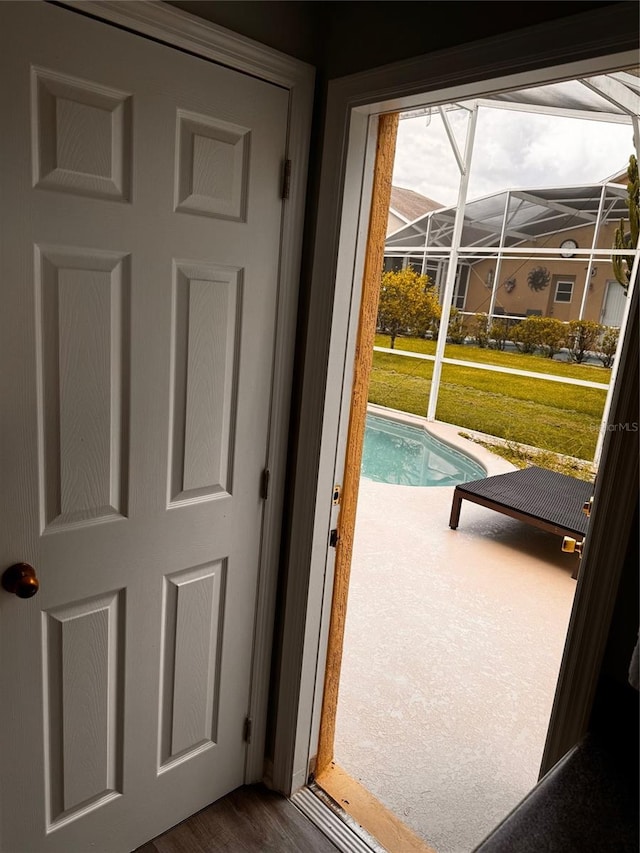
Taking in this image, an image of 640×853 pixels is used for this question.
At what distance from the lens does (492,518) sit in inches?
217

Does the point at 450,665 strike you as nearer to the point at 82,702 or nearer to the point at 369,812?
the point at 369,812

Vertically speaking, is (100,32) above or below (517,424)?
above

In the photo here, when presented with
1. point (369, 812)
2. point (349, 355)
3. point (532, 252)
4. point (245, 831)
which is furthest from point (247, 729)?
point (532, 252)

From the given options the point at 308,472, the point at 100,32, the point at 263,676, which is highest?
the point at 100,32

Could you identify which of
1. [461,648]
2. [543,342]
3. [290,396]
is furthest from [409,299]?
[290,396]

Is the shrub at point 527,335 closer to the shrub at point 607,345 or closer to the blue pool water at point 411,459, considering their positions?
the shrub at point 607,345

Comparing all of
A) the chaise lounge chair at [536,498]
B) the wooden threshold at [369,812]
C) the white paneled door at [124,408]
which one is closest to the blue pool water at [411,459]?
the chaise lounge chair at [536,498]

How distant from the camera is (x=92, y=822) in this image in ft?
5.66

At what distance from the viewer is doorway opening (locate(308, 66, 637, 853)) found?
2.36 metres

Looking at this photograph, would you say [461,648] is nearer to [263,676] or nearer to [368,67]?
Answer: [263,676]

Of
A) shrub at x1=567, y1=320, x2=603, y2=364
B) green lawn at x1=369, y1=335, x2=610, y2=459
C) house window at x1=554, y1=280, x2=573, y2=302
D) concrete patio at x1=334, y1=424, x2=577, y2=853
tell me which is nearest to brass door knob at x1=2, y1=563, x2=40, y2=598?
concrete patio at x1=334, y1=424, x2=577, y2=853

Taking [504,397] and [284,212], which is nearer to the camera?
[284,212]

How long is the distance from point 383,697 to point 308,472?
1.56m

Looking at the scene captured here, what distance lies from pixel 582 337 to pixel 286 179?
9.38 metres
